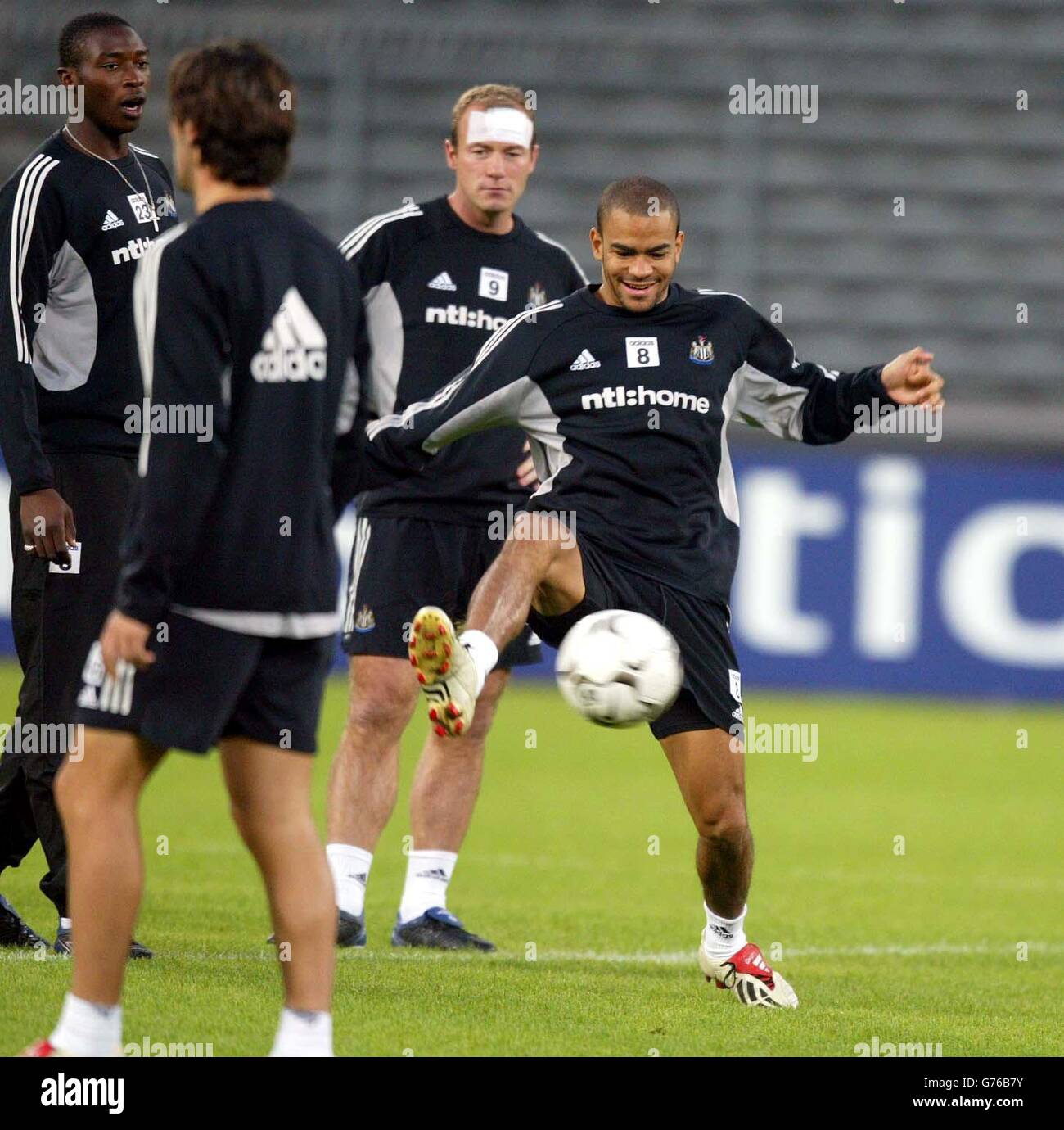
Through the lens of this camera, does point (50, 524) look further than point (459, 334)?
No

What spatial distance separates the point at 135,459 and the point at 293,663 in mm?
1819

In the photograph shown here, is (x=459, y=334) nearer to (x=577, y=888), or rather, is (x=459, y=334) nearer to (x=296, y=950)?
(x=577, y=888)

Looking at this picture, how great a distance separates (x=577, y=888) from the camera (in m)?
7.73

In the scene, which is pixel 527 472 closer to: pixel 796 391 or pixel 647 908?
pixel 796 391

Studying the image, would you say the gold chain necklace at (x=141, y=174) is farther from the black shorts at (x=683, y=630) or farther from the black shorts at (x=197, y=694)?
the black shorts at (x=197, y=694)

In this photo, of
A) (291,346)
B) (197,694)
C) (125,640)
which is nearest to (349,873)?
(197,694)

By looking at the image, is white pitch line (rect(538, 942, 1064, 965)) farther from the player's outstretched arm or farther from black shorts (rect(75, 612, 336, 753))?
black shorts (rect(75, 612, 336, 753))

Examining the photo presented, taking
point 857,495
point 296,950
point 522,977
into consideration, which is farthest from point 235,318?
point 857,495

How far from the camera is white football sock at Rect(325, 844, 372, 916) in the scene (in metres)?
6.17

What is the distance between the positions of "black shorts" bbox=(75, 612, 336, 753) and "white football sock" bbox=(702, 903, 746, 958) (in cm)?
204

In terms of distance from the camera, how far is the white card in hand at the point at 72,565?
17.5ft

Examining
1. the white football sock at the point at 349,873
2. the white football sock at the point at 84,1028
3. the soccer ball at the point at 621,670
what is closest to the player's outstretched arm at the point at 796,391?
the soccer ball at the point at 621,670

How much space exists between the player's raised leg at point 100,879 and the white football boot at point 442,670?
1.12 metres

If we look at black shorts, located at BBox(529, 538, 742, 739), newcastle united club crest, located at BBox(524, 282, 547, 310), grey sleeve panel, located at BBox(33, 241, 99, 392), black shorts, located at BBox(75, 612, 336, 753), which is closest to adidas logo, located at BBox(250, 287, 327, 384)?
black shorts, located at BBox(75, 612, 336, 753)
